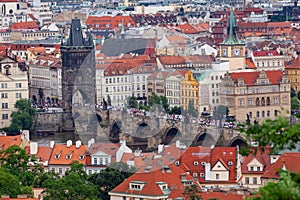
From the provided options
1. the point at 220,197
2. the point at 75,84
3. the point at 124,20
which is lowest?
the point at 220,197

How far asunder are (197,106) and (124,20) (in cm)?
5186

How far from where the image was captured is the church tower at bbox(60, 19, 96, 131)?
7488 centimetres

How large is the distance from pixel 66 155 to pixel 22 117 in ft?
77.4

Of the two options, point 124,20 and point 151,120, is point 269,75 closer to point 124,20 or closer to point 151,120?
point 151,120

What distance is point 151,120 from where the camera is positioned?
68.2m

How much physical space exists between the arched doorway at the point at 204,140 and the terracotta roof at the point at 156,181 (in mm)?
22667

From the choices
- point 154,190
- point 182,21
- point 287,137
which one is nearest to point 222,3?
point 182,21

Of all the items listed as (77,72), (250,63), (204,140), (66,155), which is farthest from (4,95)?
(66,155)

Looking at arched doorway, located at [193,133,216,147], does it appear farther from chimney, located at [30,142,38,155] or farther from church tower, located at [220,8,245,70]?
church tower, located at [220,8,245,70]

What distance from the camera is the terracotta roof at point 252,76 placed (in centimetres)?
7156

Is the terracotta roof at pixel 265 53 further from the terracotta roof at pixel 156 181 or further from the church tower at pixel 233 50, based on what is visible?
the terracotta roof at pixel 156 181

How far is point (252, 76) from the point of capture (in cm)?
7206

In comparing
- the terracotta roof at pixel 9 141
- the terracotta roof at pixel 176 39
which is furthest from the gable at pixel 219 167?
the terracotta roof at pixel 176 39

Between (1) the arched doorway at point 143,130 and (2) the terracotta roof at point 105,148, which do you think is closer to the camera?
(2) the terracotta roof at point 105,148
